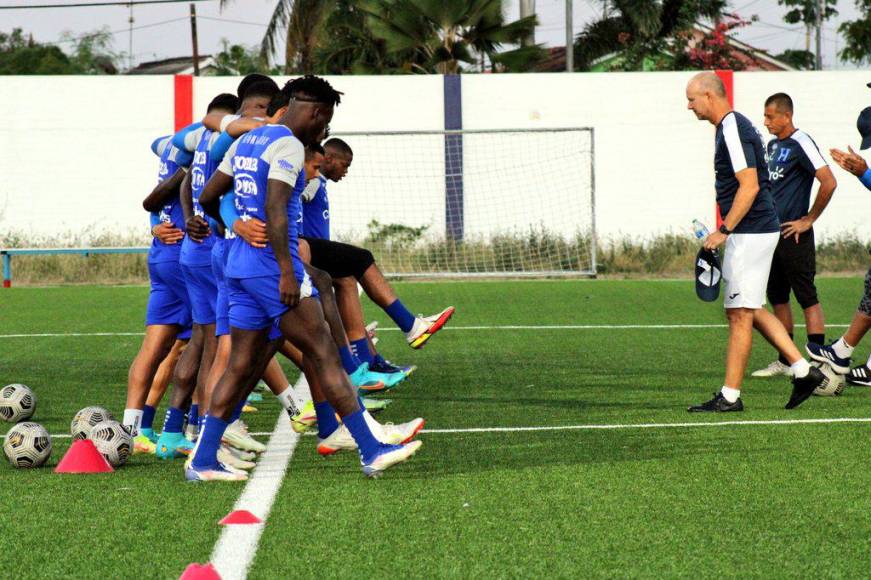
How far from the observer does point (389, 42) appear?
30094mm

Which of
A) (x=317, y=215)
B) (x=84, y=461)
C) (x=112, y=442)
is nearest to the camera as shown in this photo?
(x=84, y=461)

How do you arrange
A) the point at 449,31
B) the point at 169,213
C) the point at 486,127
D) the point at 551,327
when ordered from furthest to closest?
the point at 449,31, the point at 486,127, the point at 551,327, the point at 169,213

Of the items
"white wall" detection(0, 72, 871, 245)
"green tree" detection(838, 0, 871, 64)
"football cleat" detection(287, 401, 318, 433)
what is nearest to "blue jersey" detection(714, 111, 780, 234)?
"football cleat" detection(287, 401, 318, 433)

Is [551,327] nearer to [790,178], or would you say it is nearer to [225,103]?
[790,178]

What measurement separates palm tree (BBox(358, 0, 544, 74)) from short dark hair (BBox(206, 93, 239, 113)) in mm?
21917

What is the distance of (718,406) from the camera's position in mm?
8484

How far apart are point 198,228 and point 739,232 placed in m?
3.51

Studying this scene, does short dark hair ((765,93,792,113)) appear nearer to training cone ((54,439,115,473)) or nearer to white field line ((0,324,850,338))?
white field line ((0,324,850,338))

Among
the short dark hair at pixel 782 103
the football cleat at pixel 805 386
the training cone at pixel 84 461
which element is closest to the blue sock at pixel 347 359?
the training cone at pixel 84 461

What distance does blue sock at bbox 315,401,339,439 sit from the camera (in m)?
7.23

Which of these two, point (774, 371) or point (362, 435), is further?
point (774, 371)

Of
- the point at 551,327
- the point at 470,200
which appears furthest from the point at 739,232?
the point at 470,200

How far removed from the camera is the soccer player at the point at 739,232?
8242 millimetres

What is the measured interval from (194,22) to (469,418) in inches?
2027
